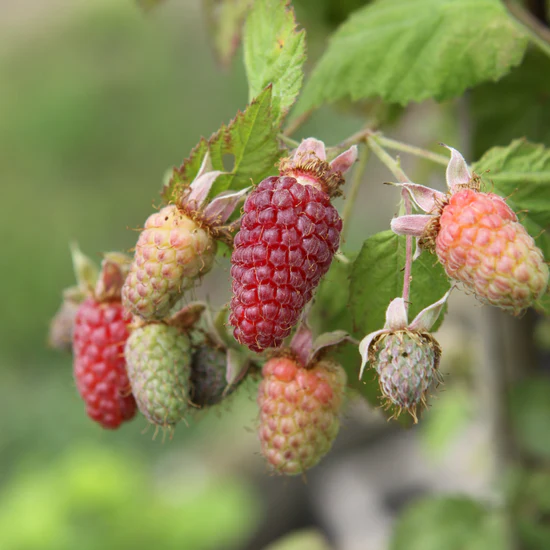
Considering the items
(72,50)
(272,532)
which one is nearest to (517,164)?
(272,532)

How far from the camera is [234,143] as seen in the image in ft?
2.37

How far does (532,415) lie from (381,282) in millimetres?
674

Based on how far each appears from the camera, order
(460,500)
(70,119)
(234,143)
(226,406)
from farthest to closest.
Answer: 1. (70,119)
2. (460,500)
3. (226,406)
4. (234,143)

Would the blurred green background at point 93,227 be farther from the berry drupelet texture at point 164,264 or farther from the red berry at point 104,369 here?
the berry drupelet texture at point 164,264

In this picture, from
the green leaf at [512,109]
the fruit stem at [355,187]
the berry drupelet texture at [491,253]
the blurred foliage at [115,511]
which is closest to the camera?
the berry drupelet texture at [491,253]

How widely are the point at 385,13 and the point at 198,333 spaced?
0.49 m

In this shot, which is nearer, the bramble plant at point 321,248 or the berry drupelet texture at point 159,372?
the bramble plant at point 321,248

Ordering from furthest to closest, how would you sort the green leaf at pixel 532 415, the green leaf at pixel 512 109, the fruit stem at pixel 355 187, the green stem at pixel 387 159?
the green leaf at pixel 532 415, the green leaf at pixel 512 109, the fruit stem at pixel 355 187, the green stem at pixel 387 159

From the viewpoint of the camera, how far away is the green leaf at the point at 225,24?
3.88 feet

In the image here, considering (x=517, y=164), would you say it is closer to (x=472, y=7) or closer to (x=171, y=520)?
(x=472, y=7)

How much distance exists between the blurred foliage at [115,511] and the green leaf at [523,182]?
1.97 metres

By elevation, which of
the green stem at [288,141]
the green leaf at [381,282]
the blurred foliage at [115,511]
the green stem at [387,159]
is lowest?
the blurred foliage at [115,511]

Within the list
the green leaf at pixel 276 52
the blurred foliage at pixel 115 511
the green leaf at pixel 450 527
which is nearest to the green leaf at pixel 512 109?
the green leaf at pixel 276 52

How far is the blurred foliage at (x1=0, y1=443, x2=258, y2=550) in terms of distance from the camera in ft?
8.13
